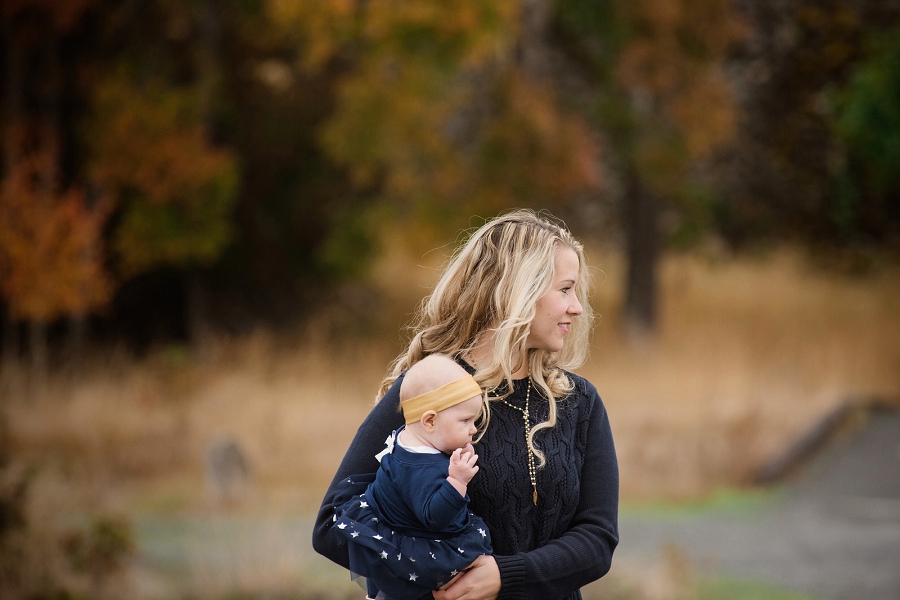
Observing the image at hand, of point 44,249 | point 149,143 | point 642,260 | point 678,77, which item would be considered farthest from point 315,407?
point 678,77

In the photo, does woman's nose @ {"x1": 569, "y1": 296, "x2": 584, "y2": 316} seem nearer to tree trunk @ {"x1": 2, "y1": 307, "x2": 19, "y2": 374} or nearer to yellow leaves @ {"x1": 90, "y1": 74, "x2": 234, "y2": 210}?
yellow leaves @ {"x1": 90, "y1": 74, "x2": 234, "y2": 210}

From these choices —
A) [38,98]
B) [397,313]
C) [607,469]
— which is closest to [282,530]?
[607,469]

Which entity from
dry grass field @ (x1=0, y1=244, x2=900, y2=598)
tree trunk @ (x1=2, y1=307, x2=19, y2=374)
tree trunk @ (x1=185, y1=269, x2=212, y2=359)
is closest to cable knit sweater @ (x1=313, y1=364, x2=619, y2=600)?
dry grass field @ (x1=0, y1=244, x2=900, y2=598)

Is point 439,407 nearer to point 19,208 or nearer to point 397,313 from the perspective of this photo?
point 19,208

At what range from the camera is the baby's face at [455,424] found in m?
2.33

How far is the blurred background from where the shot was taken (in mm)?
9344

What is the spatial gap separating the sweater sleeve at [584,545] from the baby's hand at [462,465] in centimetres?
26

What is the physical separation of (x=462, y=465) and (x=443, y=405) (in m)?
0.15

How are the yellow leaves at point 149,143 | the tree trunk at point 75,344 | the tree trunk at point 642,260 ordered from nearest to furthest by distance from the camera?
the yellow leaves at point 149,143
the tree trunk at point 75,344
the tree trunk at point 642,260

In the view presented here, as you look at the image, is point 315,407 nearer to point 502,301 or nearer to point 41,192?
point 41,192

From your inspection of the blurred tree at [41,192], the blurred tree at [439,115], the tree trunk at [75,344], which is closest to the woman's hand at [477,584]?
the blurred tree at [439,115]

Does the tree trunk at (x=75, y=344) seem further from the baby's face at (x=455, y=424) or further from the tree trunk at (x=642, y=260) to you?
the baby's face at (x=455, y=424)

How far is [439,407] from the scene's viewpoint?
2.33m

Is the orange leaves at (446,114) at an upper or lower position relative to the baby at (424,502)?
upper
